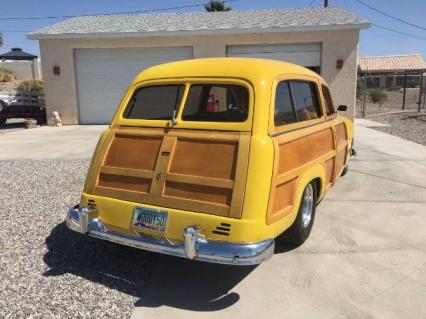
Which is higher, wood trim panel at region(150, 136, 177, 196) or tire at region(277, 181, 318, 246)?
wood trim panel at region(150, 136, 177, 196)

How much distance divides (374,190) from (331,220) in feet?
5.37

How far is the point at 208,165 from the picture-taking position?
345 centimetres

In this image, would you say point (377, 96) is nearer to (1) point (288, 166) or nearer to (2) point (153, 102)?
(2) point (153, 102)

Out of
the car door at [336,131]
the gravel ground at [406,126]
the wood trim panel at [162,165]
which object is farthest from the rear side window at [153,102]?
the gravel ground at [406,126]

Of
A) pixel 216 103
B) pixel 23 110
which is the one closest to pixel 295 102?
pixel 216 103

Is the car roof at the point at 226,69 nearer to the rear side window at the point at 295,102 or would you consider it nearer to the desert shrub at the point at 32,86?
the rear side window at the point at 295,102

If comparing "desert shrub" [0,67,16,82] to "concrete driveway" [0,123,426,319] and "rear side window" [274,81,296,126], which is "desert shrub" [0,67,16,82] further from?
"rear side window" [274,81,296,126]

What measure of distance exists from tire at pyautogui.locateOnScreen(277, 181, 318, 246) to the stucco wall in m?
11.1

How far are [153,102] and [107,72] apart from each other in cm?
1218

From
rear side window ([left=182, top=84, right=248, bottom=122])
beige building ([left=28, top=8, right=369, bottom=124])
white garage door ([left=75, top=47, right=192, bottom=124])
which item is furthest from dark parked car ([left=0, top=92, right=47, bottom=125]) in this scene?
rear side window ([left=182, top=84, right=248, bottom=122])

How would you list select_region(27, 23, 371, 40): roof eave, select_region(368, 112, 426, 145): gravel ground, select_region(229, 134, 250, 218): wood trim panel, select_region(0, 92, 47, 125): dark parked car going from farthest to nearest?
select_region(0, 92, 47, 125): dark parked car, select_region(27, 23, 371, 40): roof eave, select_region(368, 112, 426, 145): gravel ground, select_region(229, 134, 250, 218): wood trim panel

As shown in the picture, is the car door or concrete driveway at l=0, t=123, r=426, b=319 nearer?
concrete driveway at l=0, t=123, r=426, b=319

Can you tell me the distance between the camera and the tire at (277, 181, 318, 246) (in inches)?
162

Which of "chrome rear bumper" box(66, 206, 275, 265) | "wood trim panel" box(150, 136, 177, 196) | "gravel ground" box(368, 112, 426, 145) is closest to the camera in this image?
"chrome rear bumper" box(66, 206, 275, 265)
